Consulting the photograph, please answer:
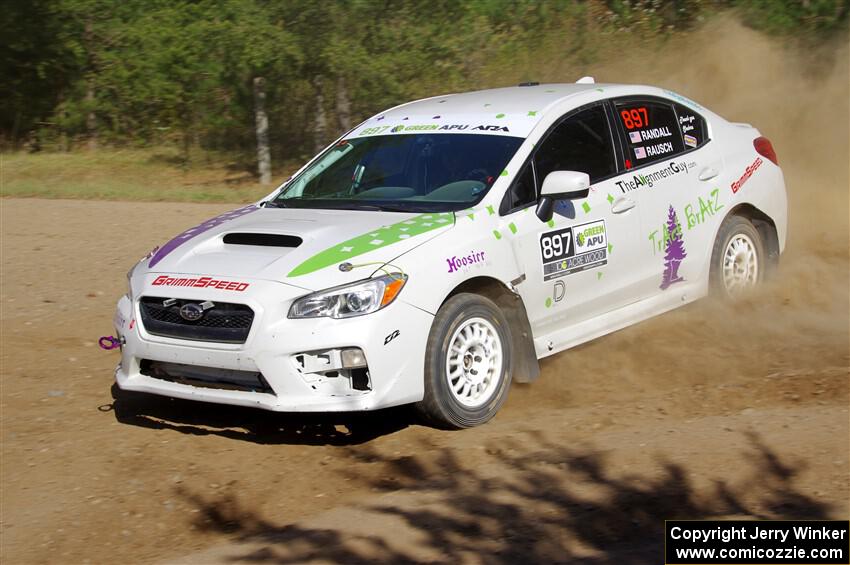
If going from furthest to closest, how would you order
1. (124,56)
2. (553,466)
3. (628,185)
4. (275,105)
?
(124,56), (275,105), (628,185), (553,466)

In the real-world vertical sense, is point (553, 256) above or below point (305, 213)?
below

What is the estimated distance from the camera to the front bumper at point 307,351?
18.3 ft

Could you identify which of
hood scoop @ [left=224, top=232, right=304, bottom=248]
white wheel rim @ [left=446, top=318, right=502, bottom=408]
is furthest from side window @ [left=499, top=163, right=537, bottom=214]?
hood scoop @ [left=224, top=232, right=304, bottom=248]

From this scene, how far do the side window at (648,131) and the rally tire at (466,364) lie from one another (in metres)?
1.82

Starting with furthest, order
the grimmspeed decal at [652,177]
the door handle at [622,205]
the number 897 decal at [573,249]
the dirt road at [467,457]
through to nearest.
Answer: the grimmspeed decal at [652,177], the door handle at [622,205], the number 897 decal at [573,249], the dirt road at [467,457]

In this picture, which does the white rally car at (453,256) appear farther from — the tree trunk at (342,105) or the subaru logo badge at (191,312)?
the tree trunk at (342,105)

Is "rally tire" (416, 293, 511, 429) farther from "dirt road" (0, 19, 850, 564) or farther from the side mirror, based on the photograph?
the side mirror

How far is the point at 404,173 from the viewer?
7.01 m

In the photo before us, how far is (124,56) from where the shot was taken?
1861cm

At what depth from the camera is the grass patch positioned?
48.2 ft

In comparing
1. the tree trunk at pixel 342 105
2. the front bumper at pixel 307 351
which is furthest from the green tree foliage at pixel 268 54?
the front bumper at pixel 307 351

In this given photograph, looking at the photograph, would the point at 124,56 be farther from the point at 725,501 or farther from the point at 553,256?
the point at 725,501

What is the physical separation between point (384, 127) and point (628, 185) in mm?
1720

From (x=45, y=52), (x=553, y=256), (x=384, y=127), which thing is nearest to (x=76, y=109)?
(x=45, y=52)
